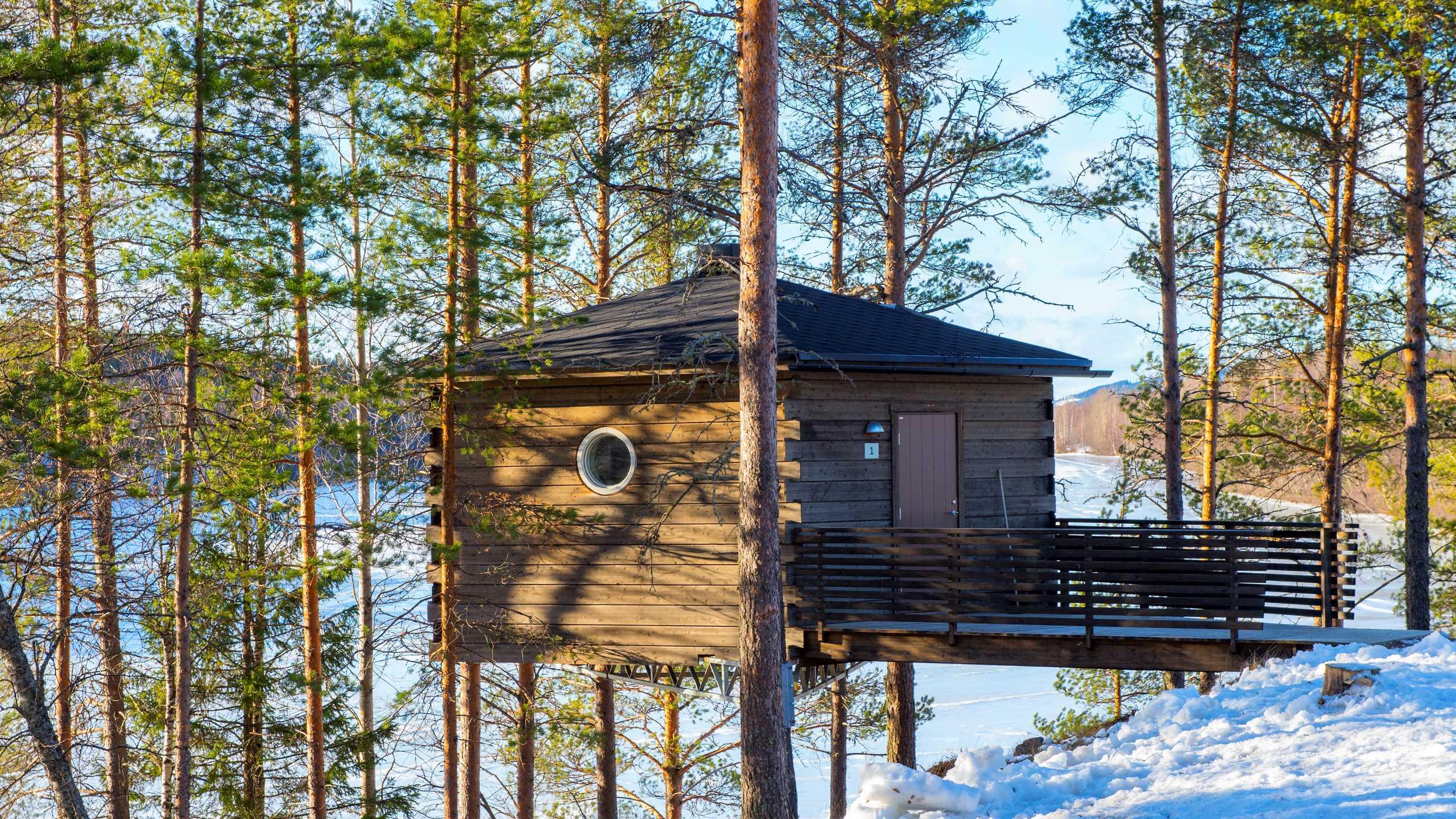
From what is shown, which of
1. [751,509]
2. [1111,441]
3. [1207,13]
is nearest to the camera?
[751,509]

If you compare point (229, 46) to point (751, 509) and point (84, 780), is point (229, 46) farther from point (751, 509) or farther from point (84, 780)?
point (84, 780)

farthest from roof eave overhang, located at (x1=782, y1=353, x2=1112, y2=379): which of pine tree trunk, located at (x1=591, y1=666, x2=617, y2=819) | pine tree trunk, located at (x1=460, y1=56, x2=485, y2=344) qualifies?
pine tree trunk, located at (x1=591, y1=666, x2=617, y2=819)

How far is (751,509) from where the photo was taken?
317 inches

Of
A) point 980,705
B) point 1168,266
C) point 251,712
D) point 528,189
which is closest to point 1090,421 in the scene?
point 980,705

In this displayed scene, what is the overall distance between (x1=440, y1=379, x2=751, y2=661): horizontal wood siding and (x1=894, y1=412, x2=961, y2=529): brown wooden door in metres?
1.84

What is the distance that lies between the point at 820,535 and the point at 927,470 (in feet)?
5.02

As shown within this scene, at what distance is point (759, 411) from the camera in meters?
8.03

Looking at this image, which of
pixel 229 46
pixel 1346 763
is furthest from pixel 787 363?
pixel 229 46

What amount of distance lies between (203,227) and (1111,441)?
36926 millimetres

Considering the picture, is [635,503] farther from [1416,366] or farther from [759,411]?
[1416,366]

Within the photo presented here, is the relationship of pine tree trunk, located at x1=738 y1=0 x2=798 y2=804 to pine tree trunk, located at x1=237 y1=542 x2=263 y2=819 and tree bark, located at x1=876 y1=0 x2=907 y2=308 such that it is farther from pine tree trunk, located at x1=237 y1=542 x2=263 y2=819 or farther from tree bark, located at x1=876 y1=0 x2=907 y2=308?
pine tree trunk, located at x1=237 y1=542 x2=263 y2=819

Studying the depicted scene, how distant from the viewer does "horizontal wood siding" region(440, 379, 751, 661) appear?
9875mm

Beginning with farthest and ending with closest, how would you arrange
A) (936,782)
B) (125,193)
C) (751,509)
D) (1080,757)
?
1. (125,193)
2. (751,509)
3. (1080,757)
4. (936,782)

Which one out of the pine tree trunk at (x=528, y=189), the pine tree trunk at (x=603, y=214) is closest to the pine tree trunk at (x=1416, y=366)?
the pine tree trunk at (x=603, y=214)
